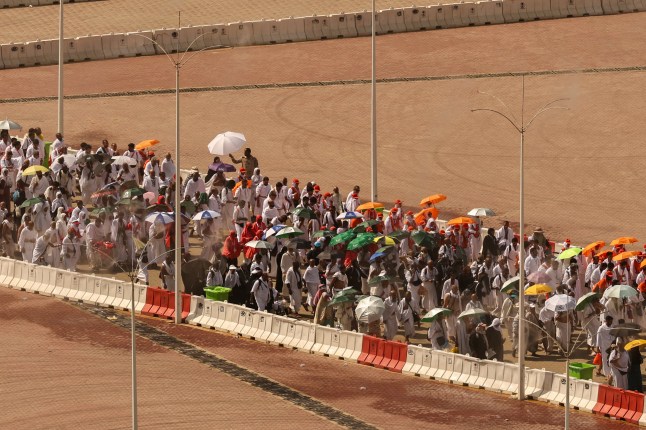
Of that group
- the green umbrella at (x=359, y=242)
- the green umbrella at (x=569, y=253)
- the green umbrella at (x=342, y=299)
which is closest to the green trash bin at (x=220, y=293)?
the green umbrella at (x=359, y=242)

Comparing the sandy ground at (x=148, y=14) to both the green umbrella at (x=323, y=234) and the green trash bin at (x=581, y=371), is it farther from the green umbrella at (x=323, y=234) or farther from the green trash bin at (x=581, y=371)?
the green trash bin at (x=581, y=371)

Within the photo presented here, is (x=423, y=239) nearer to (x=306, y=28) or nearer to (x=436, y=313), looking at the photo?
(x=436, y=313)

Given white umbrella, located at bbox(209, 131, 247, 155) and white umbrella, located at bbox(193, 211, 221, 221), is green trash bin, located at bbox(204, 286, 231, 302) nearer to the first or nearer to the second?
white umbrella, located at bbox(193, 211, 221, 221)

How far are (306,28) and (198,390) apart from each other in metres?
35.5

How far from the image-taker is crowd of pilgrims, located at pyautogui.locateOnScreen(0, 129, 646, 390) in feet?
143

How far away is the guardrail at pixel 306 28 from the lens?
242 feet

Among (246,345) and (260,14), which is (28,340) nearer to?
(246,345)

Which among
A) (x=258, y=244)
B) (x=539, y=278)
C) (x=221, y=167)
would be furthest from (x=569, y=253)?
(x=221, y=167)

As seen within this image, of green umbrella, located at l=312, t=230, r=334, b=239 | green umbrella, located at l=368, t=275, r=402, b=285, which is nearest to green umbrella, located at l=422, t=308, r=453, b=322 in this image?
green umbrella, located at l=368, t=275, r=402, b=285

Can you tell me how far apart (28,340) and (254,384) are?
599cm

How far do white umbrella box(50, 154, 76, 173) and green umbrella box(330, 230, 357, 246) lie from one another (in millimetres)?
9963

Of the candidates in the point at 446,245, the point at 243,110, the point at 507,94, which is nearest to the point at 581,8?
the point at 507,94

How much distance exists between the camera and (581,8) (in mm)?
75750

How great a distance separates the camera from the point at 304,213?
49281 mm
